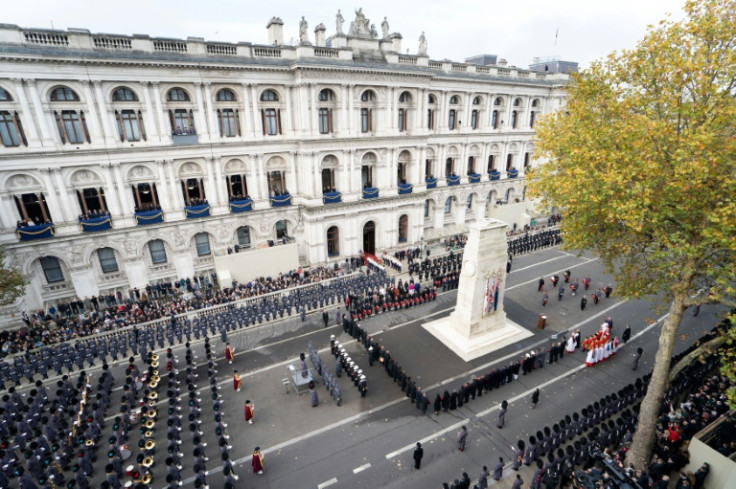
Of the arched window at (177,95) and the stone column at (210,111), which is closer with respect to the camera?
the arched window at (177,95)

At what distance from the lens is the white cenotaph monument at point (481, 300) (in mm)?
19531

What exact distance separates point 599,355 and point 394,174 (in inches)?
839

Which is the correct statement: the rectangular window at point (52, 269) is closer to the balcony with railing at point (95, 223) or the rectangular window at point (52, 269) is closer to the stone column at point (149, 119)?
the balcony with railing at point (95, 223)

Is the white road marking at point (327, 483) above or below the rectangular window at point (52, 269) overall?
below

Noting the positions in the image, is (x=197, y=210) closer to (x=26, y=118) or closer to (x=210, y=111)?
(x=210, y=111)

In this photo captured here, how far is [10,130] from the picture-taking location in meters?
22.3

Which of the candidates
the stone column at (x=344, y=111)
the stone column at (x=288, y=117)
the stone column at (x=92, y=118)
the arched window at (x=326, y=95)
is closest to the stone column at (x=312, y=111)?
the arched window at (x=326, y=95)

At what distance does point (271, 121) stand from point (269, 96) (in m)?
1.87

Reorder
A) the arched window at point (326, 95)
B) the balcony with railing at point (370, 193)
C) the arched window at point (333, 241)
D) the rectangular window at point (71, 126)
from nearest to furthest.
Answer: the rectangular window at point (71, 126) < the arched window at point (326, 95) < the balcony with railing at point (370, 193) < the arched window at point (333, 241)

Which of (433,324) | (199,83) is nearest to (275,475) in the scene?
(433,324)

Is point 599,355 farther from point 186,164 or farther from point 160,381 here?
point 186,164

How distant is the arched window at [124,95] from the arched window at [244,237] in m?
11.6

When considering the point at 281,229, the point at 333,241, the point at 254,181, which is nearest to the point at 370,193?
the point at 333,241

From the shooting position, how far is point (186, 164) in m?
27.3
